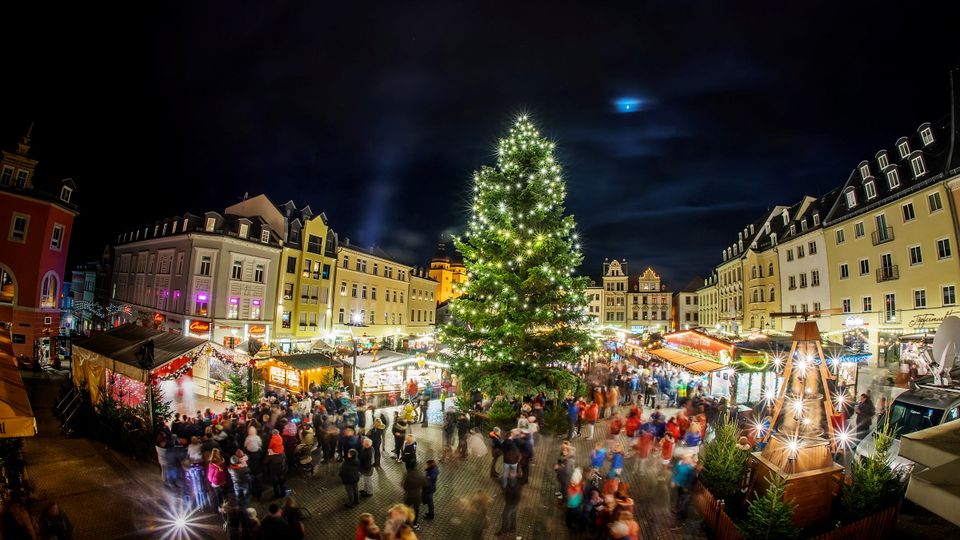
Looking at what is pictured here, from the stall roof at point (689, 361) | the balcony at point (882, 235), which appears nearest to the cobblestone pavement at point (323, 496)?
the stall roof at point (689, 361)

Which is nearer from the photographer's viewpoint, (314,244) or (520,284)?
(520,284)

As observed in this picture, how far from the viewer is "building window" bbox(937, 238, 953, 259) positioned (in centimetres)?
2212

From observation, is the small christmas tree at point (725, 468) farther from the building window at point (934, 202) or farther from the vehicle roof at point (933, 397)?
the building window at point (934, 202)

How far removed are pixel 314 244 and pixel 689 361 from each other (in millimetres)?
34654

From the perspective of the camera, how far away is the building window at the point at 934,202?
2256 centimetres

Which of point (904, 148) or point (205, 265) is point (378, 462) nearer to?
point (205, 265)

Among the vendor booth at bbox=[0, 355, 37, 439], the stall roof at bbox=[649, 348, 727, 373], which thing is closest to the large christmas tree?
the stall roof at bbox=[649, 348, 727, 373]

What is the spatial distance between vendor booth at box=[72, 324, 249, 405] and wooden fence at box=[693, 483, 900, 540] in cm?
1525

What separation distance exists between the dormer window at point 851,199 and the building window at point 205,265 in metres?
49.3

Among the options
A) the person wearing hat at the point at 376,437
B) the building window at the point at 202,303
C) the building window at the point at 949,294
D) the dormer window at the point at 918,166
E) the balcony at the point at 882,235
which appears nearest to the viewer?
the person wearing hat at the point at 376,437

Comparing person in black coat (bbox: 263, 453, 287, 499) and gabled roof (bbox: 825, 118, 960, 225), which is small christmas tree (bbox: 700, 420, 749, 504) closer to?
person in black coat (bbox: 263, 453, 287, 499)

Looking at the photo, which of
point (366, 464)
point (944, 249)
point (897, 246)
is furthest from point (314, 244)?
point (944, 249)

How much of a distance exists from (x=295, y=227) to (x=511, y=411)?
31350mm

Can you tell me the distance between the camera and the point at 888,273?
85.5ft
